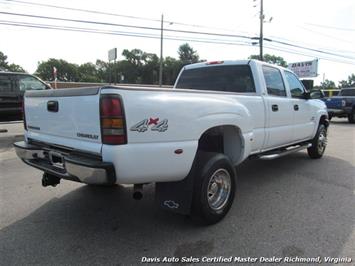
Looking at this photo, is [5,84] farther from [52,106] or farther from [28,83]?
[52,106]

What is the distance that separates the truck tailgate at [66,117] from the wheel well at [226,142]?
Answer: 1468mm

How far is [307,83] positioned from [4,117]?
902 centimetres

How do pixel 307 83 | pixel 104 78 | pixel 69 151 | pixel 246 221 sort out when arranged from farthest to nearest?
1. pixel 104 78
2. pixel 307 83
3. pixel 246 221
4. pixel 69 151

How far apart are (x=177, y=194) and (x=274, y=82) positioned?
2889mm

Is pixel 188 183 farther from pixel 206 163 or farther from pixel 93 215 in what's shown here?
pixel 93 215

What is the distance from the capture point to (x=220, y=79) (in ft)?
16.9

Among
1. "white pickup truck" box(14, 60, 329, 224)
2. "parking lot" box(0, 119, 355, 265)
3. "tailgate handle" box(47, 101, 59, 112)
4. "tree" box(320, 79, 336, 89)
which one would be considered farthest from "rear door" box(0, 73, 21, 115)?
"tree" box(320, 79, 336, 89)

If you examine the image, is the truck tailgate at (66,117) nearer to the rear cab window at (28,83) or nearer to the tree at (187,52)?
the rear cab window at (28,83)

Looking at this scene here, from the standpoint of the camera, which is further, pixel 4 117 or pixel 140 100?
pixel 4 117

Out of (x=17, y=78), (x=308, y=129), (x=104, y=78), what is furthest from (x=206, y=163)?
(x=104, y=78)

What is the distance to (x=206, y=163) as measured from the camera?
346cm

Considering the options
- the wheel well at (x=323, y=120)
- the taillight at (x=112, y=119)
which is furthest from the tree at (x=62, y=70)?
the taillight at (x=112, y=119)

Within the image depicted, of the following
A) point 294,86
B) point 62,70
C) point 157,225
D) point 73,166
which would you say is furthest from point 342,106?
point 62,70

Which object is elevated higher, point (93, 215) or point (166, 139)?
point (166, 139)
